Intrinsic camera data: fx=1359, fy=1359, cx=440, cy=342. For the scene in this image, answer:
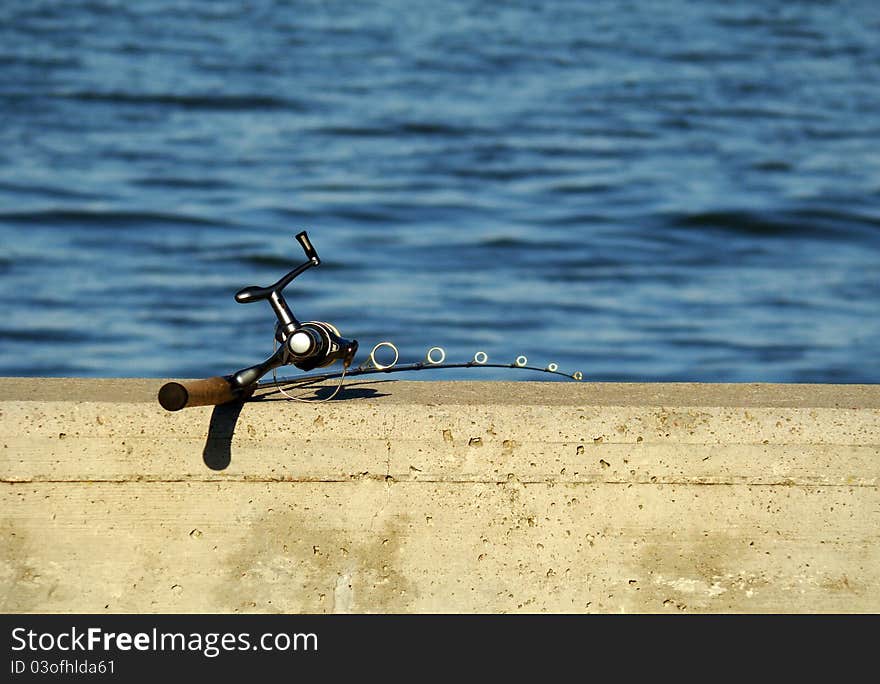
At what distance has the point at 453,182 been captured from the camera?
18344 millimetres

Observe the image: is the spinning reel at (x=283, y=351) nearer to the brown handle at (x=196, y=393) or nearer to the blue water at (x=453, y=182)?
the brown handle at (x=196, y=393)

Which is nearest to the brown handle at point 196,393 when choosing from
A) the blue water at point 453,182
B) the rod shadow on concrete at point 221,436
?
the rod shadow on concrete at point 221,436

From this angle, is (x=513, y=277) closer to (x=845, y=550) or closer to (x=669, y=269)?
(x=669, y=269)

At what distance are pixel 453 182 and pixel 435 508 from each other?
51.3 feet

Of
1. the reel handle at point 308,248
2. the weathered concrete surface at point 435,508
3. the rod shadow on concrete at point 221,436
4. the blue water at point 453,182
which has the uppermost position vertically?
the reel handle at point 308,248

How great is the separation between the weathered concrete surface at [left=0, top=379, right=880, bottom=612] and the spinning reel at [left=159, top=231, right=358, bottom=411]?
11 centimetres

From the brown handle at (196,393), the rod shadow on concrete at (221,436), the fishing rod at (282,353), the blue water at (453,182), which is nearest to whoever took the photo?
the brown handle at (196,393)

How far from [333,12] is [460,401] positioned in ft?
86.9

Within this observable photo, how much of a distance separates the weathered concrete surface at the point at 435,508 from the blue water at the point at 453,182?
548cm

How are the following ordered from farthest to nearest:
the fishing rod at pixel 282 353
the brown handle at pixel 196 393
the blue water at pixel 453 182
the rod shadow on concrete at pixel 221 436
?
the blue water at pixel 453 182
the rod shadow on concrete at pixel 221 436
the fishing rod at pixel 282 353
the brown handle at pixel 196 393

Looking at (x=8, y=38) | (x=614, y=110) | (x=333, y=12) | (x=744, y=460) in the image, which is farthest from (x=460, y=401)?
(x=333, y=12)

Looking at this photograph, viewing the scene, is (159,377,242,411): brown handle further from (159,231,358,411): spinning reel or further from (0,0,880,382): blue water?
(0,0,880,382): blue water

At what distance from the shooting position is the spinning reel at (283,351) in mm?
2693
